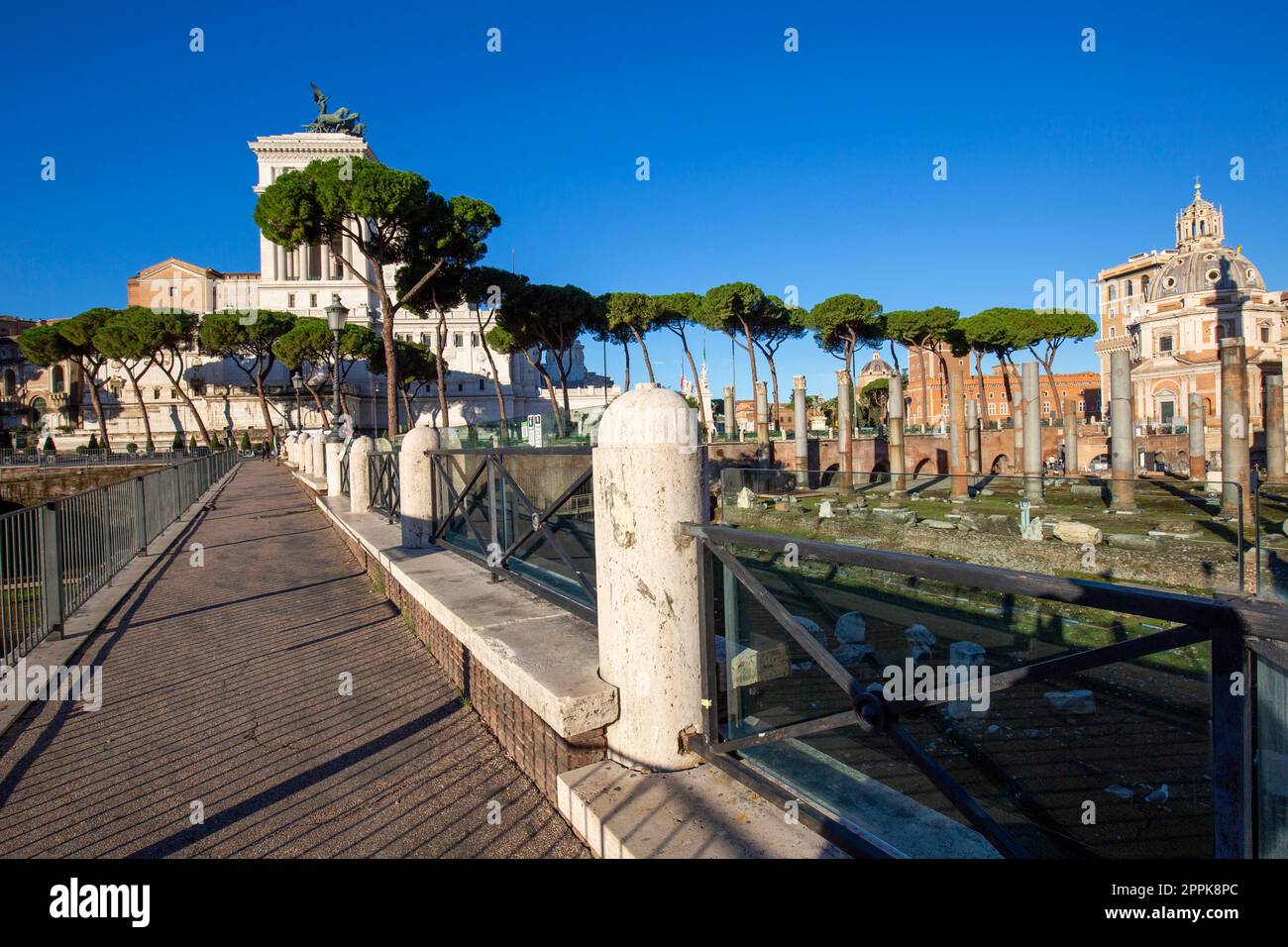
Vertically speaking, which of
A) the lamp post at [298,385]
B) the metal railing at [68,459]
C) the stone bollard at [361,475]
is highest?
the lamp post at [298,385]

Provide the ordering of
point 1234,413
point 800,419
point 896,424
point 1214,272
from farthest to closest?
point 1214,272
point 800,419
point 896,424
point 1234,413

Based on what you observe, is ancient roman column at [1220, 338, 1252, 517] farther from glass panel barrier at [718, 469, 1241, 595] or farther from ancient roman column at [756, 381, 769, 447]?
ancient roman column at [756, 381, 769, 447]

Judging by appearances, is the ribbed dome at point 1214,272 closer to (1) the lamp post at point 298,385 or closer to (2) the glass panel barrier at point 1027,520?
(1) the lamp post at point 298,385

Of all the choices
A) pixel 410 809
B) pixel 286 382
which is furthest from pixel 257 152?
pixel 410 809

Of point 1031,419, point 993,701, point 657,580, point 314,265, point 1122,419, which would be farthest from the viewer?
point 314,265

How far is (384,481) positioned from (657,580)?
6860mm

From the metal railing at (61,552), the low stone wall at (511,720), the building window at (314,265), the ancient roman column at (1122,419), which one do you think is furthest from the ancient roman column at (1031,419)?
the building window at (314,265)

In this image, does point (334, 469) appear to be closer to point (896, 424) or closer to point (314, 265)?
point (896, 424)

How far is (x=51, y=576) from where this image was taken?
207 inches

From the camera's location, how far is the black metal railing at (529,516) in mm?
3713

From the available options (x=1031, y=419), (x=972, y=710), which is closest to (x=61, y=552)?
(x=972, y=710)

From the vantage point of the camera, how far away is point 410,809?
2660 millimetres

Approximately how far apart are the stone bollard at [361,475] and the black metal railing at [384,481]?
0.09m
